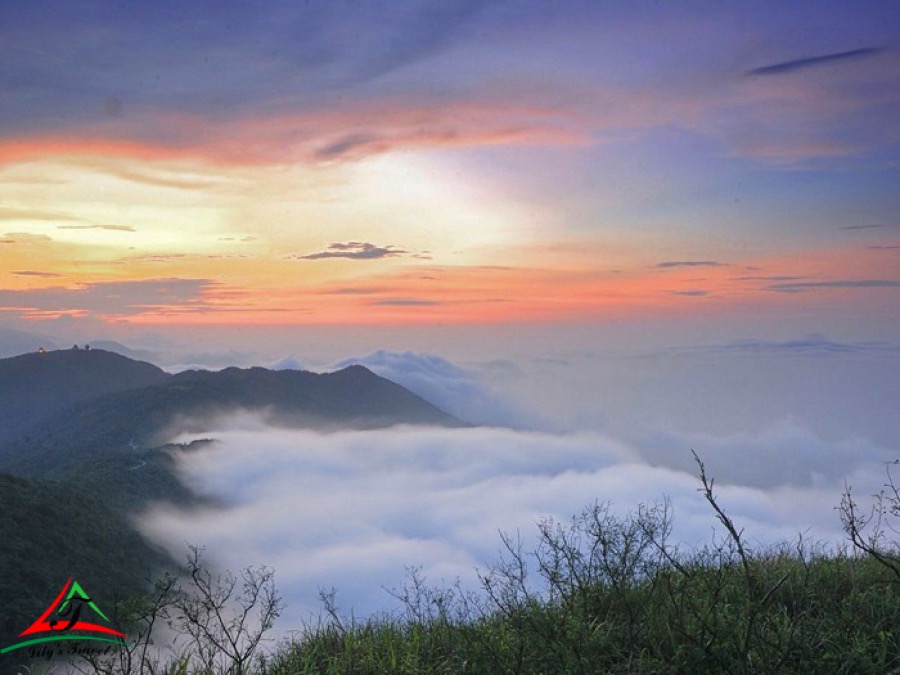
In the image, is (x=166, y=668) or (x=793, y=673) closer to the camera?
(x=793, y=673)

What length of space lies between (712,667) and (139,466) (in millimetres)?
173159

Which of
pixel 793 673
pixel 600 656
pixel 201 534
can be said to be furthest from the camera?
pixel 201 534

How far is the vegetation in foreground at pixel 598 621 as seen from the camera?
695 cm

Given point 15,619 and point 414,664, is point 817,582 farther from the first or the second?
point 15,619

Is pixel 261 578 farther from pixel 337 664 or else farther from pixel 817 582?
pixel 817 582

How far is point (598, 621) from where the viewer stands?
8273 mm

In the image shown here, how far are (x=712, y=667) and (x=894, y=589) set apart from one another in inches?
139

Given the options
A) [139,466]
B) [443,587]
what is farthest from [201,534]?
[443,587]

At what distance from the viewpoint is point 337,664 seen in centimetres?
804

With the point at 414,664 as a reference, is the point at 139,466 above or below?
below

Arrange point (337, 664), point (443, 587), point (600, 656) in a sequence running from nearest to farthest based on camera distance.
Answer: point (600, 656)
point (337, 664)
point (443, 587)

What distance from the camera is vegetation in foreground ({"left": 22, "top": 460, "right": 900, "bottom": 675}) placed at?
6949mm

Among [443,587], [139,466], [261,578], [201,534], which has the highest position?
[261,578]

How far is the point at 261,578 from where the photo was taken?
9.02 meters
